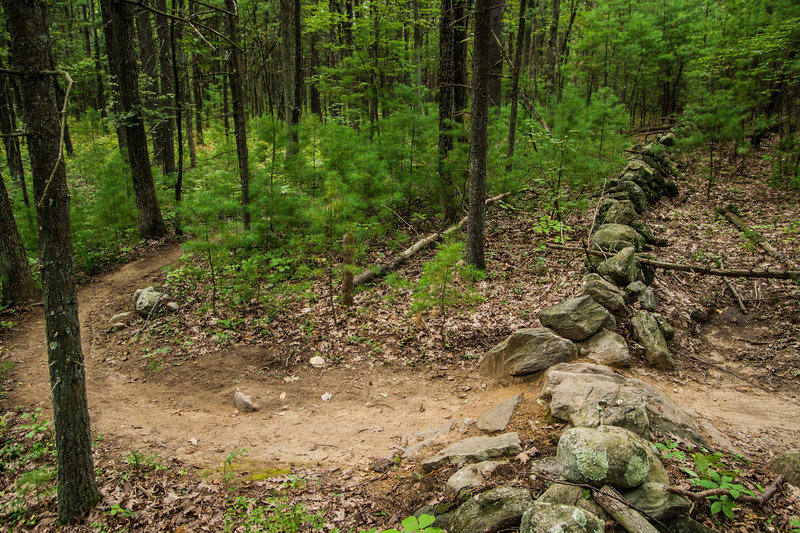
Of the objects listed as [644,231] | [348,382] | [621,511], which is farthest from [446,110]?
[621,511]

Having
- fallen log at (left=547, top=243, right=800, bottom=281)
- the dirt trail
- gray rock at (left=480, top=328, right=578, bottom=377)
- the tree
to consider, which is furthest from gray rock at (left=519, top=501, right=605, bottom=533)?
fallen log at (left=547, top=243, right=800, bottom=281)

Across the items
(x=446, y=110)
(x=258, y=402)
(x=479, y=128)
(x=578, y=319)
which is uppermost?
(x=446, y=110)

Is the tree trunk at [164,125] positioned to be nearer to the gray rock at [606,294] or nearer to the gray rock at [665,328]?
the gray rock at [606,294]

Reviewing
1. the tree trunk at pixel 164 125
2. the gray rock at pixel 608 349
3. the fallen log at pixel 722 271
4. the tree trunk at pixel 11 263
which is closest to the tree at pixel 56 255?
the gray rock at pixel 608 349

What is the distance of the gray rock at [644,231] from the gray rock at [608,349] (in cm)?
415

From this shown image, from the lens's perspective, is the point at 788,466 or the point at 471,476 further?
the point at 471,476

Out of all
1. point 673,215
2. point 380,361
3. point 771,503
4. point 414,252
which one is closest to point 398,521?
point 771,503

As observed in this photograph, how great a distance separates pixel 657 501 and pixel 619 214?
7621 mm

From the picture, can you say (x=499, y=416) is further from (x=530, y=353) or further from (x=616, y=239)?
(x=616, y=239)

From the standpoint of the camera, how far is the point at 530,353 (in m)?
5.54

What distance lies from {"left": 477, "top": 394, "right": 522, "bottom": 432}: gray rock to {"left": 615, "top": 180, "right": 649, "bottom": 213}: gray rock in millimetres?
8089

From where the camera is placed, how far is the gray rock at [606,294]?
6395 millimetres

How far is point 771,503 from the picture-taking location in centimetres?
301

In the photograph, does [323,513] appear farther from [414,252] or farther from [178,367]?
[414,252]
